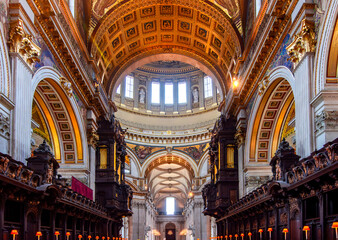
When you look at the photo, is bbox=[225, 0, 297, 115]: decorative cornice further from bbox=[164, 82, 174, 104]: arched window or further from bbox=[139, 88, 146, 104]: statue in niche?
bbox=[164, 82, 174, 104]: arched window

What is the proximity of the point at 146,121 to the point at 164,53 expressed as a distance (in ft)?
54.8

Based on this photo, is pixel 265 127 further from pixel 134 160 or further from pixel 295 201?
pixel 134 160

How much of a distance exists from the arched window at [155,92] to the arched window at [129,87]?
2.64 m

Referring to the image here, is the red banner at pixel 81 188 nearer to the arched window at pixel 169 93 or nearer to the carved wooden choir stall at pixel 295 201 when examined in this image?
the carved wooden choir stall at pixel 295 201

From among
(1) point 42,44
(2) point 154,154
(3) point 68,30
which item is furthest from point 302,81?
(2) point 154,154

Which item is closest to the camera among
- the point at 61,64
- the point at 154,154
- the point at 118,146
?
the point at 61,64

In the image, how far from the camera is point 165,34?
31.1 meters

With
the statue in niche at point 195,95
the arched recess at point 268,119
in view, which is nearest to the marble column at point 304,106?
the arched recess at point 268,119

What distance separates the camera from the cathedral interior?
13.1 meters

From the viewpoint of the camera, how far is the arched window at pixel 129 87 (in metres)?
47.6

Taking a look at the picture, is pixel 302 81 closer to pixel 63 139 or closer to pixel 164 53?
pixel 63 139

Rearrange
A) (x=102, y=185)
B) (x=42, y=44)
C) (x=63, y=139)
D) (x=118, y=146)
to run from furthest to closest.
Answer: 1. (x=118, y=146)
2. (x=102, y=185)
3. (x=63, y=139)
4. (x=42, y=44)

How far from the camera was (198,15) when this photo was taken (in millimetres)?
28547

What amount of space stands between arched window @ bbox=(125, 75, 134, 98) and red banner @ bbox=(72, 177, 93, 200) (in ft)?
78.2
